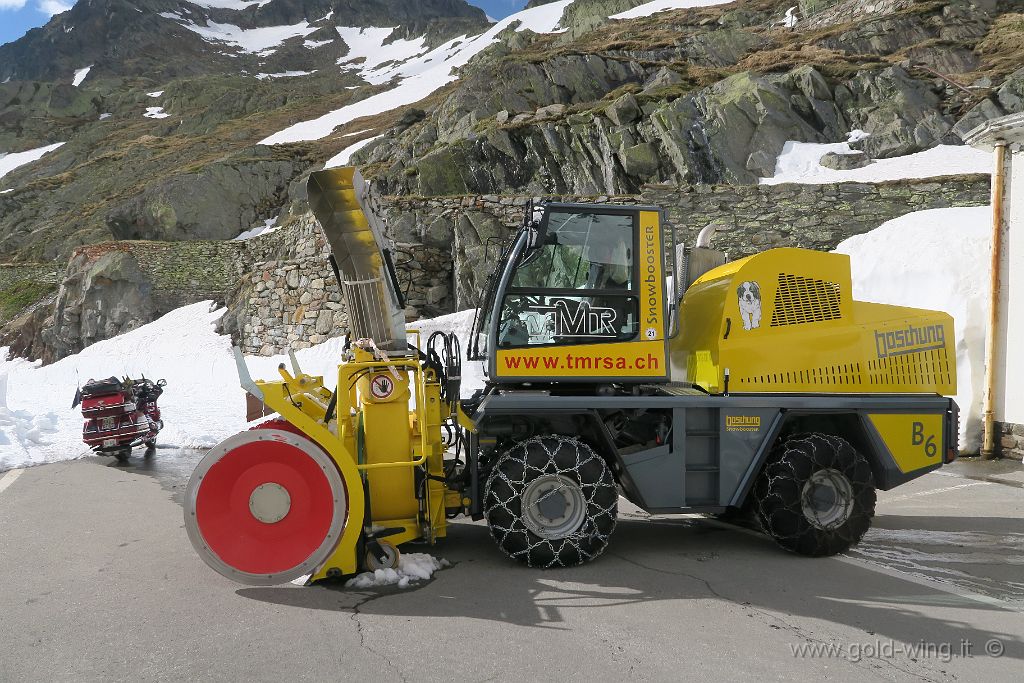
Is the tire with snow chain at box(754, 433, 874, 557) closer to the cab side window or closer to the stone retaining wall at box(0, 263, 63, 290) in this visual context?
the cab side window

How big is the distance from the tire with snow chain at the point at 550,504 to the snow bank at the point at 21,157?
77.3 meters

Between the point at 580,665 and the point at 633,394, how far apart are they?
2.21 m

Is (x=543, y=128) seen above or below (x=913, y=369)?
above

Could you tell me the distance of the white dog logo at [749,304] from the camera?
5199 millimetres

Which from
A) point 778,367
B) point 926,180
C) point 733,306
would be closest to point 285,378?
point 733,306

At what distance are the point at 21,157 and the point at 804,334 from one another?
273 ft

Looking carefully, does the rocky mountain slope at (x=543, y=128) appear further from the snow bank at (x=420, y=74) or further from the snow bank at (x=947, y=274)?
the snow bank at (x=947, y=274)

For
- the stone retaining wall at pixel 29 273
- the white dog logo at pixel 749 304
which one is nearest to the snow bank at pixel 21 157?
the stone retaining wall at pixel 29 273

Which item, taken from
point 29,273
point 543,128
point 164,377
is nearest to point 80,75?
point 29,273

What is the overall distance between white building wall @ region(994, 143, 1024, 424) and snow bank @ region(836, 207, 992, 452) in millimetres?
334

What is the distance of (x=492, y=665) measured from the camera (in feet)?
11.3

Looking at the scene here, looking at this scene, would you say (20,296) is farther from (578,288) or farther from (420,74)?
(420,74)

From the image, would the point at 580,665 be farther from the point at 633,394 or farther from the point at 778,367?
the point at 778,367

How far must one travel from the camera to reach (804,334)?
17.6ft
